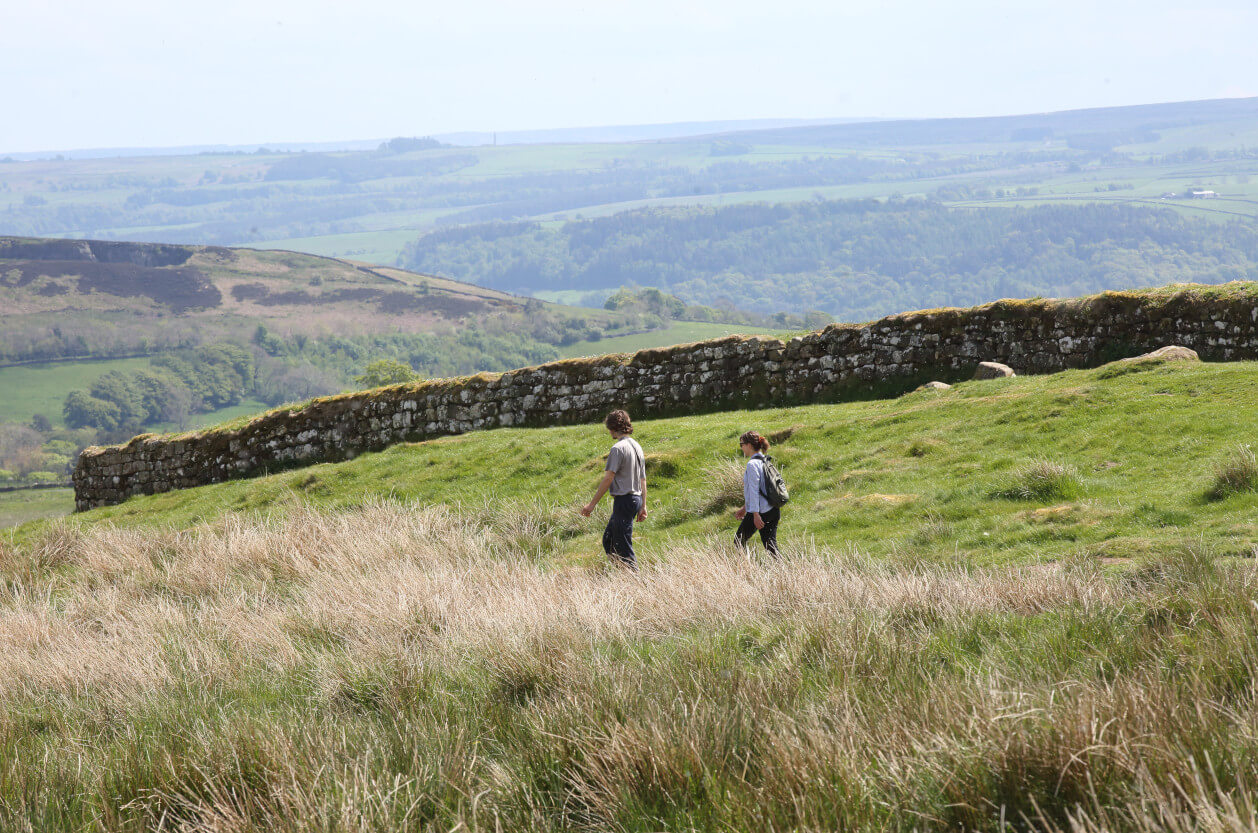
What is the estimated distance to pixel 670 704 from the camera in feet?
14.7

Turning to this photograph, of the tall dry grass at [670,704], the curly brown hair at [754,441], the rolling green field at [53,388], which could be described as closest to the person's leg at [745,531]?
the tall dry grass at [670,704]

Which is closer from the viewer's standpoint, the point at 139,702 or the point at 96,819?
the point at 96,819

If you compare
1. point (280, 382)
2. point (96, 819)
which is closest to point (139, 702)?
point (96, 819)

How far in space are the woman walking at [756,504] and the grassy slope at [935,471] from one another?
43cm

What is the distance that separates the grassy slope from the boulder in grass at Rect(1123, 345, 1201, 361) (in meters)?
0.47

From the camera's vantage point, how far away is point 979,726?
12.2 feet

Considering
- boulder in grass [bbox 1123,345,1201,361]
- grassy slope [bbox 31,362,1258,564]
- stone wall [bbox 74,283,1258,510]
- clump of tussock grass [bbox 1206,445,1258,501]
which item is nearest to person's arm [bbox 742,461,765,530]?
grassy slope [bbox 31,362,1258,564]

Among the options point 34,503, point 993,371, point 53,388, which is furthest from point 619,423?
point 53,388

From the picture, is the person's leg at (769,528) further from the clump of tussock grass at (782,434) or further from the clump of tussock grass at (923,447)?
the clump of tussock grass at (782,434)

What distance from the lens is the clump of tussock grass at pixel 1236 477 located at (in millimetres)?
7938

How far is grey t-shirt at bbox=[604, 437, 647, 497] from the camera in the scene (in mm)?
9094

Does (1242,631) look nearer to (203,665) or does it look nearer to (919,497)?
(919,497)

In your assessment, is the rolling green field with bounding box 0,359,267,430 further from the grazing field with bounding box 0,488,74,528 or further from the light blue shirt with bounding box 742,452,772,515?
the light blue shirt with bounding box 742,452,772,515

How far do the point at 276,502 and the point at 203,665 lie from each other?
9.52 meters
